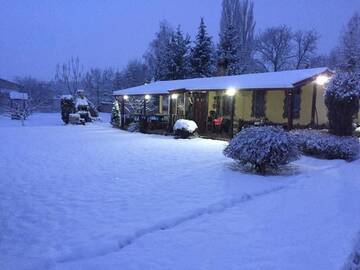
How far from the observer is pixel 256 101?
19.1m

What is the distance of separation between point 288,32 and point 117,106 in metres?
28.9

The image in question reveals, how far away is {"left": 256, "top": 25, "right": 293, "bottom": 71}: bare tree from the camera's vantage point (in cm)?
4403

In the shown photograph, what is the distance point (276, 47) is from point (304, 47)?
373 centimetres

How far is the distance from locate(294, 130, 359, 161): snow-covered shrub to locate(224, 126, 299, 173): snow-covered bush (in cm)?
288

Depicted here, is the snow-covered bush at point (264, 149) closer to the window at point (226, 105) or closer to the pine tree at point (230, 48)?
the window at point (226, 105)

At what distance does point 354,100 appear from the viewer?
40.1 ft

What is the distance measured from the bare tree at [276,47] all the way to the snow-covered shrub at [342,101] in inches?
1251

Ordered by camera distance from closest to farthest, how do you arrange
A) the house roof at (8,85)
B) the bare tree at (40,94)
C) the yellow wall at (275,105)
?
1. the yellow wall at (275,105)
2. the house roof at (8,85)
3. the bare tree at (40,94)

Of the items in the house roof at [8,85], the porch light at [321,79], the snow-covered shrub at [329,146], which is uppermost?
the house roof at [8,85]

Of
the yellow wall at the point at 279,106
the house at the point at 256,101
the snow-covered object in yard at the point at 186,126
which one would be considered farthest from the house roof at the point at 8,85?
the yellow wall at the point at 279,106

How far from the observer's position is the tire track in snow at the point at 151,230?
4.20 m

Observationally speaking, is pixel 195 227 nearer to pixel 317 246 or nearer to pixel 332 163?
pixel 317 246

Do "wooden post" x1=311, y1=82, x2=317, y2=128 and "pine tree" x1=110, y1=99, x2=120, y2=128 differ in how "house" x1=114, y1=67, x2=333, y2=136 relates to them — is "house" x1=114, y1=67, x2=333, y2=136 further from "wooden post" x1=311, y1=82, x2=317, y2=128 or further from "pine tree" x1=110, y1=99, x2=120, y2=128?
"pine tree" x1=110, y1=99, x2=120, y2=128

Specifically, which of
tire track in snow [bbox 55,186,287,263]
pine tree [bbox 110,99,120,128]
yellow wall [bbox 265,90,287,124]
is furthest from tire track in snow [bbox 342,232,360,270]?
pine tree [bbox 110,99,120,128]
